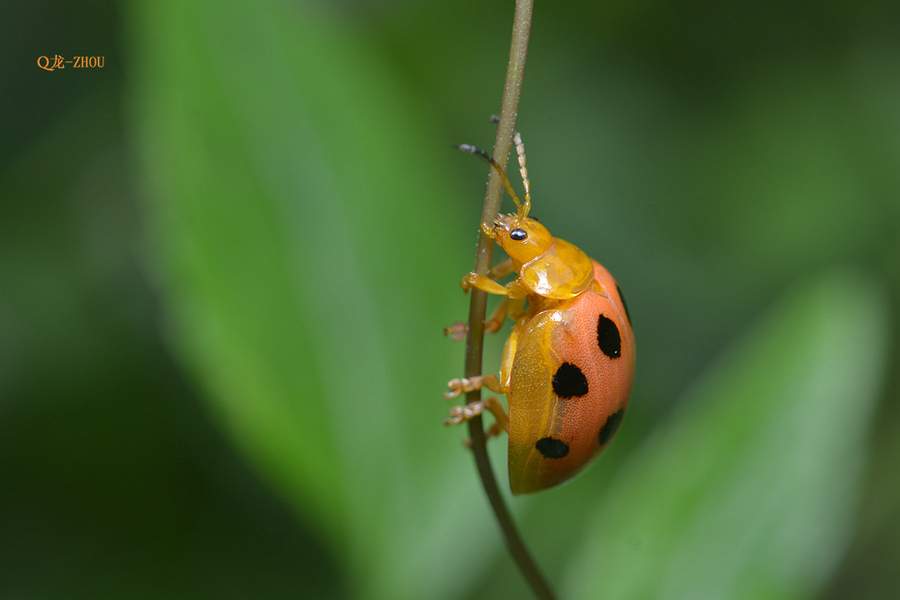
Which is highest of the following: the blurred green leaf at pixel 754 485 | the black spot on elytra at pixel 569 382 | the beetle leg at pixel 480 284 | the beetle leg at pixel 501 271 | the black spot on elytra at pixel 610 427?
the beetle leg at pixel 480 284

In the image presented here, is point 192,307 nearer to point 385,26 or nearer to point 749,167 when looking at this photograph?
point 385,26

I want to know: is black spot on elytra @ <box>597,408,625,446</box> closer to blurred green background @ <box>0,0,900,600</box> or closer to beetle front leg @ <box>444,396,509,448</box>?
beetle front leg @ <box>444,396,509,448</box>

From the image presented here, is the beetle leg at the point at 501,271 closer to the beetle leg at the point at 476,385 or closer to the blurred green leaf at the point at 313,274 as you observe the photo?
the beetle leg at the point at 476,385

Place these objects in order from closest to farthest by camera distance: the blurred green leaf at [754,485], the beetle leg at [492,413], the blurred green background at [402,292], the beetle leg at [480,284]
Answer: the beetle leg at [480,284]
the beetle leg at [492,413]
the blurred green leaf at [754,485]
the blurred green background at [402,292]

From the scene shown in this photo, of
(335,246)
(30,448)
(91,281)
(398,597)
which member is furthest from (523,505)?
(91,281)

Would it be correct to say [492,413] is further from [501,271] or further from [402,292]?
[402,292]

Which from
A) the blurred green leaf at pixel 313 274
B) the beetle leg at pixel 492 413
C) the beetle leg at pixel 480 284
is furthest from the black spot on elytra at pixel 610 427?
the blurred green leaf at pixel 313 274

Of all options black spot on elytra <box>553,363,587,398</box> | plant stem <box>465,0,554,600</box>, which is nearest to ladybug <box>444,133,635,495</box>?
black spot on elytra <box>553,363,587,398</box>

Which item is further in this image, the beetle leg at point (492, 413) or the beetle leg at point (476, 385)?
the beetle leg at point (492, 413)
